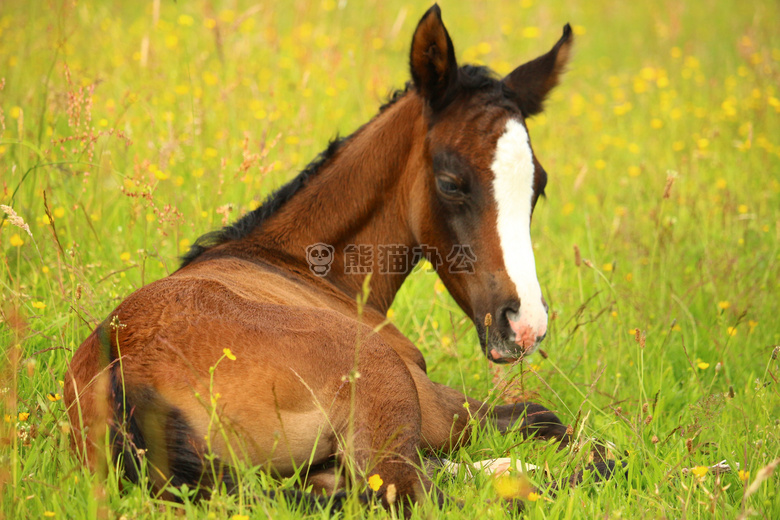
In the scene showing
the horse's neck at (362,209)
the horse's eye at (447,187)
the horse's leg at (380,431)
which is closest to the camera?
the horse's leg at (380,431)

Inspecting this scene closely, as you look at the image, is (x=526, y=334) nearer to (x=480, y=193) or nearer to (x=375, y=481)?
(x=480, y=193)

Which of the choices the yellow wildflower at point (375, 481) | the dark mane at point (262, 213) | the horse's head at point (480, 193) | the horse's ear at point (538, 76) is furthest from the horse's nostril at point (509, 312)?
the dark mane at point (262, 213)

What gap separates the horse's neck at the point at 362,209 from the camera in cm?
334

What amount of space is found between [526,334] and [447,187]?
0.76 meters

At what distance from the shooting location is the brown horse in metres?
2.23

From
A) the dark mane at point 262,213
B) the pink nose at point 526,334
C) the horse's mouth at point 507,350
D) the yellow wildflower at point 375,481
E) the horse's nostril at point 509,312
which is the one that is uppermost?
the dark mane at point 262,213

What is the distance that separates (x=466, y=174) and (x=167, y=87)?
15.8 feet

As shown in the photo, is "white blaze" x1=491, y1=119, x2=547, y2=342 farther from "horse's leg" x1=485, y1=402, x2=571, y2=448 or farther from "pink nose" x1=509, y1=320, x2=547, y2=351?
"horse's leg" x1=485, y1=402, x2=571, y2=448

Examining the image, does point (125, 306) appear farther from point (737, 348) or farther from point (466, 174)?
point (737, 348)

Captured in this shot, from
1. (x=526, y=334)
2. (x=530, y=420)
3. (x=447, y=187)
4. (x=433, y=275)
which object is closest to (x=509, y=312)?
(x=526, y=334)

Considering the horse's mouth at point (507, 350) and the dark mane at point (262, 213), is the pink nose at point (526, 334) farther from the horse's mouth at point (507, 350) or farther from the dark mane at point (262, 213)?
the dark mane at point (262, 213)

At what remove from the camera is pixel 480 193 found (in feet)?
9.52

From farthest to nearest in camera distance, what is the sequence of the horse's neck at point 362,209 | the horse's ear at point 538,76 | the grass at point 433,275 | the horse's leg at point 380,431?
the horse's ear at point 538,76 → the horse's neck at point 362,209 → the grass at point 433,275 → the horse's leg at point 380,431

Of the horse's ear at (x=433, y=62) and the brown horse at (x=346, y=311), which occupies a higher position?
the horse's ear at (x=433, y=62)
